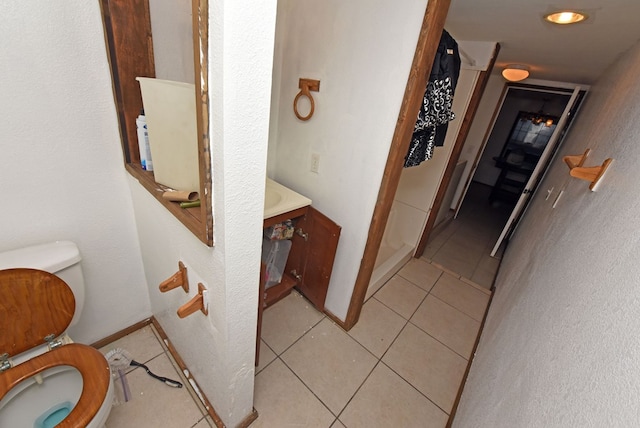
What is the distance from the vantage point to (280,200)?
155 cm

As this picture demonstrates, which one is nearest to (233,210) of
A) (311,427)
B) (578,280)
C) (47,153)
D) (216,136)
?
(216,136)

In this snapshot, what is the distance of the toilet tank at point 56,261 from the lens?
92 centimetres

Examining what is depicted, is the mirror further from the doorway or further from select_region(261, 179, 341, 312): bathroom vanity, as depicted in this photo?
the doorway

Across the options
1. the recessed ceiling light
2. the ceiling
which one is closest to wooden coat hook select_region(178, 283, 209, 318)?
the ceiling

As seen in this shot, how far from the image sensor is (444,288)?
225 centimetres

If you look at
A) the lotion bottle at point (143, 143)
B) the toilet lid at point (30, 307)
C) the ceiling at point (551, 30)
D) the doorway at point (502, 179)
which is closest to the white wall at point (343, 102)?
the ceiling at point (551, 30)

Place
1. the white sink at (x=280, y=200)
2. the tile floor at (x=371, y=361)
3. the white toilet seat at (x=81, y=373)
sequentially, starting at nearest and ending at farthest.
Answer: the white toilet seat at (x=81, y=373) < the tile floor at (x=371, y=361) < the white sink at (x=280, y=200)

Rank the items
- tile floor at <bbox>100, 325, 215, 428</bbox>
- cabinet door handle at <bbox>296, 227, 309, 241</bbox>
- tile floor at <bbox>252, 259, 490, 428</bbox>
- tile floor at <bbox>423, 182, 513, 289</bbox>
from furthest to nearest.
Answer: tile floor at <bbox>423, 182, 513, 289</bbox> < cabinet door handle at <bbox>296, 227, 309, 241</bbox> < tile floor at <bbox>252, 259, 490, 428</bbox> < tile floor at <bbox>100, 325, 215, 428</bbox>

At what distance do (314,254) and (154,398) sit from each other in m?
1.06

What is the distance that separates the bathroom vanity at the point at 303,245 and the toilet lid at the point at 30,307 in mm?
801

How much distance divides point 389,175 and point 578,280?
0.77 meters

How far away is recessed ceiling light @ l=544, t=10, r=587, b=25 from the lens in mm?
1215

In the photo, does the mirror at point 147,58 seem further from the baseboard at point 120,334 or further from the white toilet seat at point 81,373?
the baseboard at point 120,334

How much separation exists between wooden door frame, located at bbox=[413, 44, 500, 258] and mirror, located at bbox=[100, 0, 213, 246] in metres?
2.03
